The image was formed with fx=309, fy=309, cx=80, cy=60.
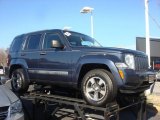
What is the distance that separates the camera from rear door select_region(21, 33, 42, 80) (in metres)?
7.78

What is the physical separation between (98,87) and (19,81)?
2869 millimetres

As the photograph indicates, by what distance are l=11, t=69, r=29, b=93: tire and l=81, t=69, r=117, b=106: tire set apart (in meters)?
2.19

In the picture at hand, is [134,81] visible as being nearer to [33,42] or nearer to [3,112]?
[3,112]

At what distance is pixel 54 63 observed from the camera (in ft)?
23.6

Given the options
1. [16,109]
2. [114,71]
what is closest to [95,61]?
[114,71]

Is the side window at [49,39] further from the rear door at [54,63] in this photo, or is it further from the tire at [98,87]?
the tire at [98,87]

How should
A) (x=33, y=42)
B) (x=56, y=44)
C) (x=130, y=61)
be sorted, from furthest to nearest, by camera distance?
(x=33, y=42), (x=56, y=44), (x=130, y=61)

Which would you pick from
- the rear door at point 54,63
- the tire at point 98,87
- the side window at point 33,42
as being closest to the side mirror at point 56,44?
the rear door at point 54,63

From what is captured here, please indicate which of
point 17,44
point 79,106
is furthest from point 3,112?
point 17,44

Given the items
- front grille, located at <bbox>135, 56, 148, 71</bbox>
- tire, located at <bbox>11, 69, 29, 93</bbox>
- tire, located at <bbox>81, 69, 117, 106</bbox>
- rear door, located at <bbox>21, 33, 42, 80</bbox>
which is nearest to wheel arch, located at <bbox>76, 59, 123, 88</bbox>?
tire, located at <bbox>81, 69, 117, 106</bbox>

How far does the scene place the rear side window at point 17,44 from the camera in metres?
8.62

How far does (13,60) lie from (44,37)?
1.44 m

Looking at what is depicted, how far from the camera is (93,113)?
21.9 feet

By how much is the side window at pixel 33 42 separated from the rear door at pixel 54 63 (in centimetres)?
27
